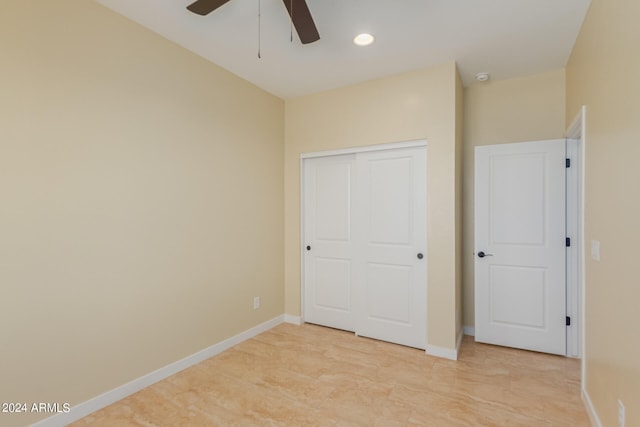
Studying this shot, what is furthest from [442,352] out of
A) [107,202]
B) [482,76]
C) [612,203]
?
[107,202]

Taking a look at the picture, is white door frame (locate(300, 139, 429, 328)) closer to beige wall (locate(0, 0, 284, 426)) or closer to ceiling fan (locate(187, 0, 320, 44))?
beige wall (locate(0, 0, 284, 426))

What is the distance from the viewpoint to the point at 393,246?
3246mm

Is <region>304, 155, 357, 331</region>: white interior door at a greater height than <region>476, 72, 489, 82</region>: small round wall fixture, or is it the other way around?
<region>476, 72, 489, 82</region>: small round wall fixture

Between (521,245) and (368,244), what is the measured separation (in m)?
1.50

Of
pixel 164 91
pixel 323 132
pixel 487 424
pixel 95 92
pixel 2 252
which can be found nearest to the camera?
pixel 2 252

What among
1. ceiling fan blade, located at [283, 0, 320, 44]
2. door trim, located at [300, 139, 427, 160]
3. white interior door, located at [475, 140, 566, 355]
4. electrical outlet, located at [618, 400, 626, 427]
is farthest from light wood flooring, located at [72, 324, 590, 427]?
ceiling fan blade, located at [283, 0, 320, 44]

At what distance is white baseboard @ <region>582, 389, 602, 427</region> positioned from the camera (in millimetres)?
1870

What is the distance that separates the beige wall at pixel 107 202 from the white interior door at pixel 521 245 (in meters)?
2.54

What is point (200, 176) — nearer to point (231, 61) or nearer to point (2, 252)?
point (231, 61)

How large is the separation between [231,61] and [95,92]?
123 cm

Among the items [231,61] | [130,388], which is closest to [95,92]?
[231,61]

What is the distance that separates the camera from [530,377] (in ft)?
8.36

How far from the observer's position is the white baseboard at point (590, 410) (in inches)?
73.6

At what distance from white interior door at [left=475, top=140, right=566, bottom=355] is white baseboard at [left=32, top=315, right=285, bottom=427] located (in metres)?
2.55
